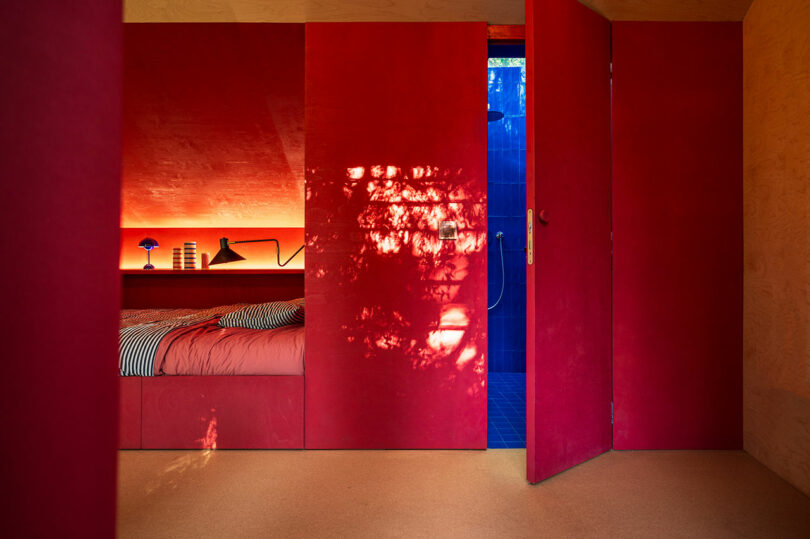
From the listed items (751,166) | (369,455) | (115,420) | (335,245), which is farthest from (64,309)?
(751,166)

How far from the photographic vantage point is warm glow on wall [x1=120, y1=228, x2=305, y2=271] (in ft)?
13.9

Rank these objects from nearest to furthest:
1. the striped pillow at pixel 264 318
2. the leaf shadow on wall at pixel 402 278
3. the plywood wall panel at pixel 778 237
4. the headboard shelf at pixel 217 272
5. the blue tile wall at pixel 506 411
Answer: the plywood wall panel at pixel 778 237
the leaf shadow on wall at pixel 402 278
the blue tile wall at pixel 506 411
the striped pillow at pixel 264 318
the headboard shelf at pixel 217 272

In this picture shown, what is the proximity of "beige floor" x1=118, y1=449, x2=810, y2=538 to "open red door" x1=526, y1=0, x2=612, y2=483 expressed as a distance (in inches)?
8.9

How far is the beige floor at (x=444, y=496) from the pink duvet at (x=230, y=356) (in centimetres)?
42

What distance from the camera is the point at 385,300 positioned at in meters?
2.23

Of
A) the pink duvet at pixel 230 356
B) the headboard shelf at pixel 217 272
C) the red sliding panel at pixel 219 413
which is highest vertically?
the headboard shelf at pixel 217 272

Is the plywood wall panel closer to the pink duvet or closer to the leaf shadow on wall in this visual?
the leaf shadow on wall

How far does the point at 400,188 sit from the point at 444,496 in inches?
58.9

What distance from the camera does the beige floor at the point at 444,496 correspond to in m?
1.50

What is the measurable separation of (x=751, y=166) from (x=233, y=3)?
2.87m

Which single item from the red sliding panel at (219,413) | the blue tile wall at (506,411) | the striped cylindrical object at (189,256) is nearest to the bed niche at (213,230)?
the red sliding panel at (219,413)

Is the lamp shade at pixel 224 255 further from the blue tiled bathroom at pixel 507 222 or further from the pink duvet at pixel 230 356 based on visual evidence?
the blue tiled bathroom at pixel 507 222

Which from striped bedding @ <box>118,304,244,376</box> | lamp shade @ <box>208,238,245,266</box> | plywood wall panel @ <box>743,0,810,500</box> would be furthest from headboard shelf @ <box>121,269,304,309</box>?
plywood wall panel @ <box>743,0,810,500</box>

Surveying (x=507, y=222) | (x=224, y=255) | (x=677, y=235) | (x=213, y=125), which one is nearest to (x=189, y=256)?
(x=224, y=255)
